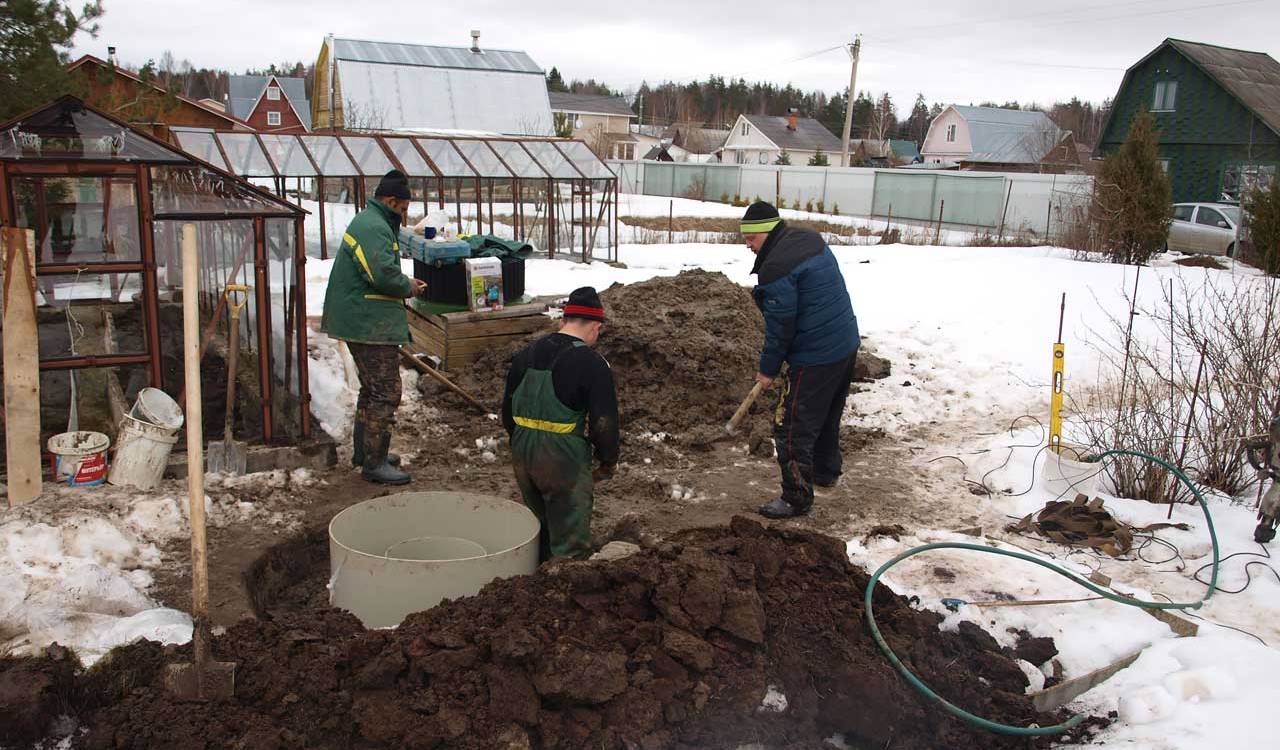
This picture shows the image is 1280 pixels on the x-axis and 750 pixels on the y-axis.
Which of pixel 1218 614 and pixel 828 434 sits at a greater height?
pixel 828 434

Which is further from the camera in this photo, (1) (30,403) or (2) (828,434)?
(2) (828,434)

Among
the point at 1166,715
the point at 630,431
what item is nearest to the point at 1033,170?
the point at 630,431

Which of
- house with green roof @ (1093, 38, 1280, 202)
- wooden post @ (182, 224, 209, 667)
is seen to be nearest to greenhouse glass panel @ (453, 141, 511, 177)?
wooden post @ (182, 224, 209, 667)

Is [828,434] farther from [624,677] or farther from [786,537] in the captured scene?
[624,677]

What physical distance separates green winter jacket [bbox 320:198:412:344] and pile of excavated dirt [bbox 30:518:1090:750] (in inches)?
96.0

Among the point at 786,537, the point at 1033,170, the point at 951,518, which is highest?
the point at 1033,170

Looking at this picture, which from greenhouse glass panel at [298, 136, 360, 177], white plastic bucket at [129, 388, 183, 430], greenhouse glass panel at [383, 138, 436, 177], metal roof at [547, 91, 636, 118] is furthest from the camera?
metal roof at [547, 91, 636, 118]

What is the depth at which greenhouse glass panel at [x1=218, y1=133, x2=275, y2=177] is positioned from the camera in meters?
14.6

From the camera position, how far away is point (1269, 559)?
16.1 feet

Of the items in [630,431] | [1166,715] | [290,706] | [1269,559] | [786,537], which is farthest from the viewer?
[630,431]

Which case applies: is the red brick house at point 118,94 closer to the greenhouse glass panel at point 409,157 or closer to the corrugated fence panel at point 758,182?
the greenhouse glass panel at point 409,157

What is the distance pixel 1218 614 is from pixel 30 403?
21.8 ft

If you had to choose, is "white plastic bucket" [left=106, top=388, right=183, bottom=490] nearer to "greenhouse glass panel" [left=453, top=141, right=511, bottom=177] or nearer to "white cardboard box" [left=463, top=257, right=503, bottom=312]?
"white cardboard box" [left=463, top=257, right=503, bottom=312]

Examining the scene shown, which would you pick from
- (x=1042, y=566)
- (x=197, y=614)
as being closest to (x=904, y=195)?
(x=1042, y=566)
